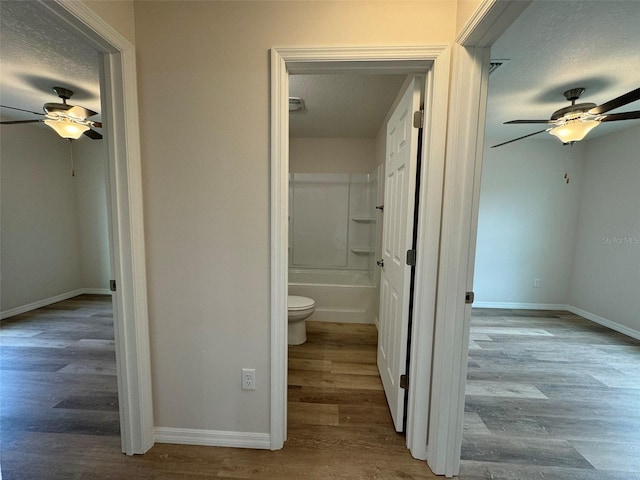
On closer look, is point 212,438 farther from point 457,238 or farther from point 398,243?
point 457,238

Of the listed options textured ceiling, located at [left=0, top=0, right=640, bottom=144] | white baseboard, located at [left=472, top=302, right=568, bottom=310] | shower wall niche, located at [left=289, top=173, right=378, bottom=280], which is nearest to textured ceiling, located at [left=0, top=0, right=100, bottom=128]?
textured ceiling, located at [left=0, top=0, right=640, bottom=144]

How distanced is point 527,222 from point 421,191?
338 cm

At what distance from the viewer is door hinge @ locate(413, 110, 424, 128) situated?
1.32 metres

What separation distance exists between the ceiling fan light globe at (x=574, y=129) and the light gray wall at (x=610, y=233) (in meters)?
1.54

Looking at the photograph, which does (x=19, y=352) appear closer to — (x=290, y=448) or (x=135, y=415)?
(x=135, y=415)

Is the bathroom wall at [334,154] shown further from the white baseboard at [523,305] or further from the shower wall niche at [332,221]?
the white baseboard at [523,305]

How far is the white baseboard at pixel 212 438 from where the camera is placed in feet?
4.73

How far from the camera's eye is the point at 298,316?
96.1 inches

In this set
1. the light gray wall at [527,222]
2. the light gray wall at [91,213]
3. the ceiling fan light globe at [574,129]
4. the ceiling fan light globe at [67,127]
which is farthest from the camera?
the light gray wall at [91,213]

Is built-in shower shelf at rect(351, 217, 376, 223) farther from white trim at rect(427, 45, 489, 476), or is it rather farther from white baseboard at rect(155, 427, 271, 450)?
white baseboard at rect(155, 427, 271, 450)

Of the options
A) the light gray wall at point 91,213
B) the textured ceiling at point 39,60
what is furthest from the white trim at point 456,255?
the light gray wall at point 91,213

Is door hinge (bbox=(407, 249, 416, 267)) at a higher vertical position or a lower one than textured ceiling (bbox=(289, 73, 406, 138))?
lower

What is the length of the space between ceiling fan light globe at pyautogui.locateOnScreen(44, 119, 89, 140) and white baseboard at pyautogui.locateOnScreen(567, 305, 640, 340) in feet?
19.7

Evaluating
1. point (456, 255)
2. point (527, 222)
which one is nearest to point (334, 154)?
point (456, 255)
